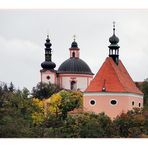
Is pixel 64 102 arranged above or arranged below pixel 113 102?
above

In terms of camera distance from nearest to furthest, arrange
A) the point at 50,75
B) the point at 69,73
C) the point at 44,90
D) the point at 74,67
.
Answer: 1. the point at 44,90
2. the point at 74,67
3. the point at 69,73
4. the point at 50,75

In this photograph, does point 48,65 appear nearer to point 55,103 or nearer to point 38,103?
point 38,103

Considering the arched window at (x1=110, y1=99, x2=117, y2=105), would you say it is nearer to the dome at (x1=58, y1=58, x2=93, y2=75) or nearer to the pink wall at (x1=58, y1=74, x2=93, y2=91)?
the dome at (x1=58, y1=58, x2=93, y2=75)

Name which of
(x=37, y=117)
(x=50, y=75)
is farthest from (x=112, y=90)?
(x=50, y=75)

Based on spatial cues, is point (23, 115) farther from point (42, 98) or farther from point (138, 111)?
point (42, 98)

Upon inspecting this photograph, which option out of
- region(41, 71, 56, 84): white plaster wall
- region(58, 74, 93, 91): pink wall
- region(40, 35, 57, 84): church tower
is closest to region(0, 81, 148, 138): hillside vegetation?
region(40, 35, 57, 84): church tower

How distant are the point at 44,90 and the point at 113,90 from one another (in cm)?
578

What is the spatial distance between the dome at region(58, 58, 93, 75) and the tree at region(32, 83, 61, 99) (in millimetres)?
1236

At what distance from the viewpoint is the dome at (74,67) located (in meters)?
43.7

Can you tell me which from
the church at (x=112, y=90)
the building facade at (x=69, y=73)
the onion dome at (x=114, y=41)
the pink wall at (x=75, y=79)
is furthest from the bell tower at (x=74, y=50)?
the onion dome at (x=114, y=41)

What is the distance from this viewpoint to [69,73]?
150 ft

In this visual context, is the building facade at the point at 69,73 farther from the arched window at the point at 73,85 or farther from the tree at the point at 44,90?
the tree at the point at 44,90

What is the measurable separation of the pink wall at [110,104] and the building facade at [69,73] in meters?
6.01

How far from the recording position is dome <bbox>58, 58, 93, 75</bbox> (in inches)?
1719
